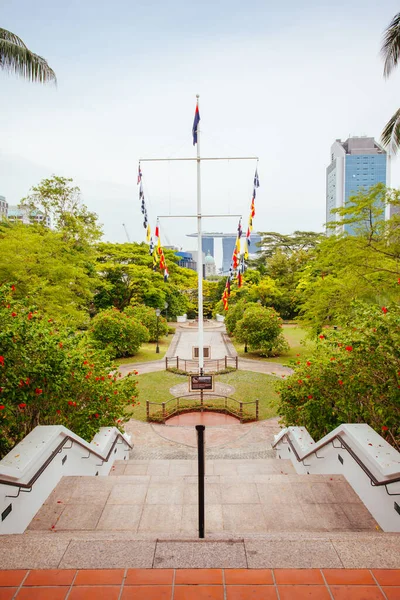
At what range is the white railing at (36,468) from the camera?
3633mm

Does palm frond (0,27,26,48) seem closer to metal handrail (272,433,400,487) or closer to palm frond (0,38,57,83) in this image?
palm frond (0,38,57,83)

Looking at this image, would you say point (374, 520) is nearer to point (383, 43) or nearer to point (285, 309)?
point (383, 43)

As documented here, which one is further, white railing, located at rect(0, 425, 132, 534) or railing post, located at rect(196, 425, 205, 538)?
white railing, located at rect(0, 425, 132, 534)

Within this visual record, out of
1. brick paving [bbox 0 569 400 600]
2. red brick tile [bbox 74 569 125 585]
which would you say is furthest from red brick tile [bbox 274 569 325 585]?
red brick tile [bbox 74 569 125 585]

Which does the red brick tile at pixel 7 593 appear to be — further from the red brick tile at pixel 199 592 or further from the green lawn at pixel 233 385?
the green lawn at pixel 233 385

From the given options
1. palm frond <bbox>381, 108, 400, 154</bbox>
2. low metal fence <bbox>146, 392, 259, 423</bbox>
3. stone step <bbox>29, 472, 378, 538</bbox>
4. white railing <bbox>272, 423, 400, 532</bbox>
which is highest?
palm frond <bbox>381, 108, 400, 154</bbox>

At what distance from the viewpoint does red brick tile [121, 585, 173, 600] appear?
2.59 metres

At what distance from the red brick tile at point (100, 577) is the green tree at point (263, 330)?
19.9 metres

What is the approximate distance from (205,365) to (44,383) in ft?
52.5

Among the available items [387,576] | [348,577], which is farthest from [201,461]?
[387,576]

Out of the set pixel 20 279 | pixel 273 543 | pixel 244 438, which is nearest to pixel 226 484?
pixel 273 543

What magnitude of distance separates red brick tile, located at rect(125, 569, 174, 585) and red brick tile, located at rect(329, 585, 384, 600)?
1.18 meters

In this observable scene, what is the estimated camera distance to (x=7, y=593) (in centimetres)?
261

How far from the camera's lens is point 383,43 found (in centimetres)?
993
